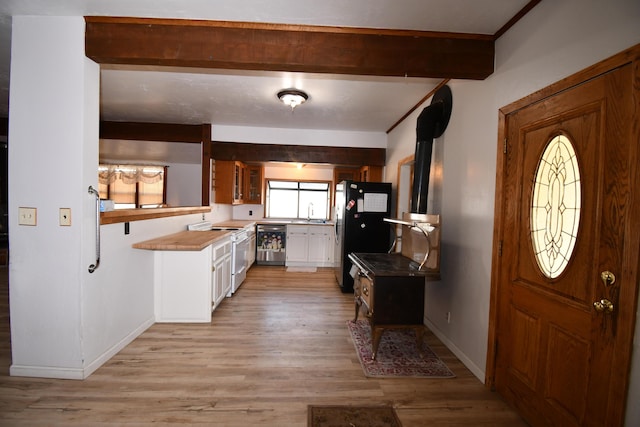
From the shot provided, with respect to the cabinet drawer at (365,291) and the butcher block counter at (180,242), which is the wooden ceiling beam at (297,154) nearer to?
the butcher block counter at (180,242)

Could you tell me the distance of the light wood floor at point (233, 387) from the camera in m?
1.84

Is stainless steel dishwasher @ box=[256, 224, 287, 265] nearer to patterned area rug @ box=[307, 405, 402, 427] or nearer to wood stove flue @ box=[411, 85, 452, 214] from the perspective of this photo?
wood stove flue @ box=[411, 85, 452, 214]

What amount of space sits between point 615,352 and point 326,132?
450 cm

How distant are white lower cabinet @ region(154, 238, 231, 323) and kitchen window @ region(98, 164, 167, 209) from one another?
5.30m

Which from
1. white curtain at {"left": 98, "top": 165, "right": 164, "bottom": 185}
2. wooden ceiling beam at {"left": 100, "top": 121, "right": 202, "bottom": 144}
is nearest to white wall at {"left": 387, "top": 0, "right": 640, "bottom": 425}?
wooden ceiling beam at {"left": 100, "top": 121, "right": 202, "bottom": 144}

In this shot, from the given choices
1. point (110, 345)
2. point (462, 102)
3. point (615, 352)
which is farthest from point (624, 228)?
point (110, 345)

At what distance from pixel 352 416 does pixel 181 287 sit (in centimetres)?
222

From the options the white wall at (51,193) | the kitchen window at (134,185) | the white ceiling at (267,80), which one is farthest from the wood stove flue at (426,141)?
the kitchen window at (134,185)

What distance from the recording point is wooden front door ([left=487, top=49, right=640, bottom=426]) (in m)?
1.30

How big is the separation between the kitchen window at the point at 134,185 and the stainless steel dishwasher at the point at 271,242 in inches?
138

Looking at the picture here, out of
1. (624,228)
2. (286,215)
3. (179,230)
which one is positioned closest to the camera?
(624,228)

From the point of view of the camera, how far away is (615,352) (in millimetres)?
1311

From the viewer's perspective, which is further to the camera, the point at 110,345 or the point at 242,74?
the point at 242,74

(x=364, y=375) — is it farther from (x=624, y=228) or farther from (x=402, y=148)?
(x=402, y=148)
